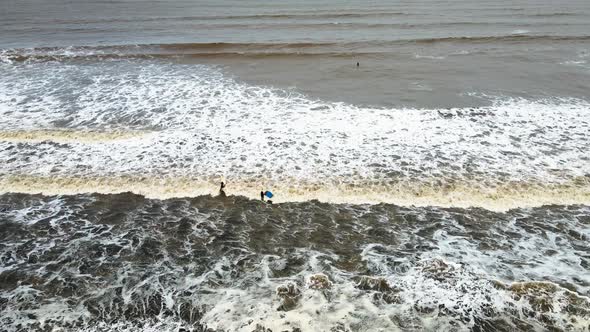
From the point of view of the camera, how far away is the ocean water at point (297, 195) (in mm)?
8445

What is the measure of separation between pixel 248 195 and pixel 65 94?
1405 cm

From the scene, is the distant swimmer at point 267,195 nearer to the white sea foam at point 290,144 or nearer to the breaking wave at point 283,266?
the breaking wave at point 283,266

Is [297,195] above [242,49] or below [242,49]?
below

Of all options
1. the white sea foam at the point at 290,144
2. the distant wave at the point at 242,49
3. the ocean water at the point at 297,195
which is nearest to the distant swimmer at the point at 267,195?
the ocean water at the point at 297,195

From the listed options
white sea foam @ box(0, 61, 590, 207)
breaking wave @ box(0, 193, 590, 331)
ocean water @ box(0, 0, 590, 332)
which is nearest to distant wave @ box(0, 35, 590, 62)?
ocean water @ box(0, 0, 590, 332)

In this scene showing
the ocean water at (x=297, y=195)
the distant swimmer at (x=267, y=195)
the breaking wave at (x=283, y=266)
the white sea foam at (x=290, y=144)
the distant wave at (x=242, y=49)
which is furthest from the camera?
the distant wave at (x=242, y=49)

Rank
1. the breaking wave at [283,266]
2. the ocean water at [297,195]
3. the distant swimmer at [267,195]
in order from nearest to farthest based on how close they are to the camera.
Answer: the breaking wave at [283,266] < the ocean water at [297,195] < the distant swimmer at [267,195]

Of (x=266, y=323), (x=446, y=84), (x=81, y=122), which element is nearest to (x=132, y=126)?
(x=81, y=122)

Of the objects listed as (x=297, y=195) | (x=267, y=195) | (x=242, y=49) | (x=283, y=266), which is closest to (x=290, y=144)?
(x=297, y=195)

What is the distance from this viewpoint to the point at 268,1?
57.3m

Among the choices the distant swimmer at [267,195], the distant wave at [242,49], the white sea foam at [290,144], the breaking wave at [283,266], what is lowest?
the breaking wave at [283,266]

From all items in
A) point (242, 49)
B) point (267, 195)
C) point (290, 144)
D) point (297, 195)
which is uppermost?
point (242, 49)

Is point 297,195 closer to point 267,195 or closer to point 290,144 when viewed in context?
point 267,195

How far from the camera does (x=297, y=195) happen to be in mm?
12258
